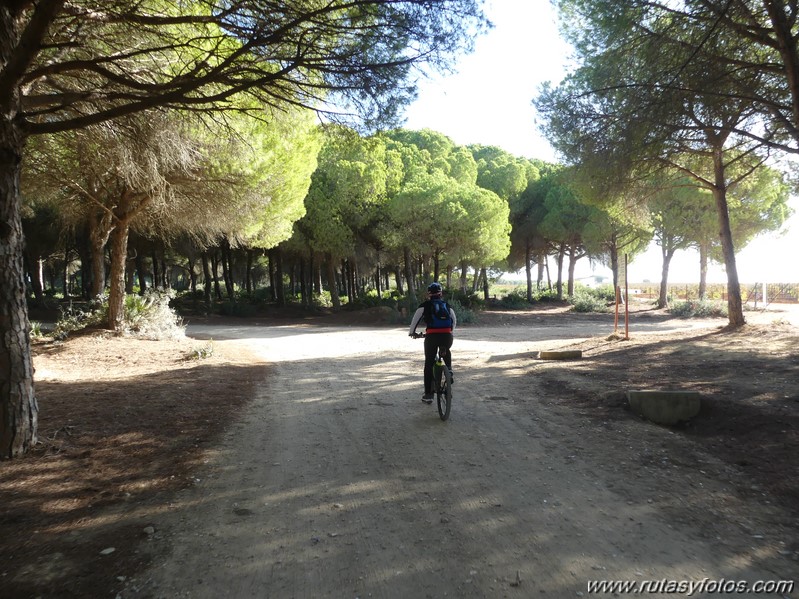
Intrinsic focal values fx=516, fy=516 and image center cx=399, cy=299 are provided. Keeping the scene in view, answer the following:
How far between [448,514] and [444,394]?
2.78 m

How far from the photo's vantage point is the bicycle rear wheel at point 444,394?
632 cm

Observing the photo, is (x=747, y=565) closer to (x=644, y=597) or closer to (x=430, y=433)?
(x=644, y=597)

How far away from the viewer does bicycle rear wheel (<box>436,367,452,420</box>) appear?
6.32 m

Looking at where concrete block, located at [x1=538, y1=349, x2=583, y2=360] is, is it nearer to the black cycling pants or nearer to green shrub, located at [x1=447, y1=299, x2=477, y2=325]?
the black cycling pants

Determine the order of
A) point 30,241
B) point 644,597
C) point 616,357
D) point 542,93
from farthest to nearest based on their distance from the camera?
point 30,241, point 542,93, point 616,357, point 644,597

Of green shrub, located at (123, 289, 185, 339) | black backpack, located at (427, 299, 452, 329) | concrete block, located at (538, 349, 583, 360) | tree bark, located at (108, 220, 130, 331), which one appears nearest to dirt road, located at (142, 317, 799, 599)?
black backpack, located at (427, 299, 452, 329)

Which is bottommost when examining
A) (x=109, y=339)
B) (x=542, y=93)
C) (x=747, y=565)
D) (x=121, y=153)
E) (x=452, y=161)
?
(x=747, y=565)

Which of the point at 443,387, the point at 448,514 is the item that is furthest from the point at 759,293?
the point at 448,514

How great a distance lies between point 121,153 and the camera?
355 inches

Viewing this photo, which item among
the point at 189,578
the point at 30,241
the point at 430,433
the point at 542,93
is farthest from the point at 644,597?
the point at 30,241

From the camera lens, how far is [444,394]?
6.48 m

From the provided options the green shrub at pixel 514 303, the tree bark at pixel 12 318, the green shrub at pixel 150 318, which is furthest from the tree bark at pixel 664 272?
the tree bark at pixel 12 318

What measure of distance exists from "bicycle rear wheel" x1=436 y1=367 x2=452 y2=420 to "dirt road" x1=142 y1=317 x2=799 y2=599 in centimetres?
16

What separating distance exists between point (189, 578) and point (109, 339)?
1202 cm
